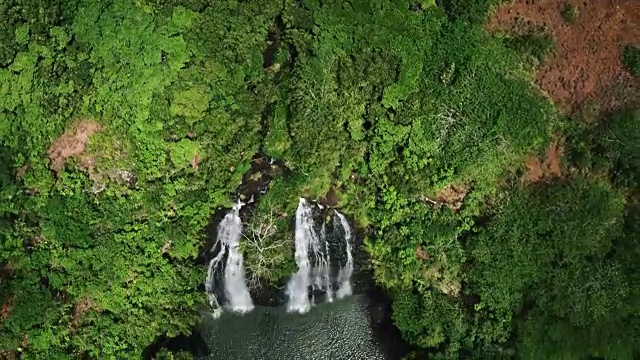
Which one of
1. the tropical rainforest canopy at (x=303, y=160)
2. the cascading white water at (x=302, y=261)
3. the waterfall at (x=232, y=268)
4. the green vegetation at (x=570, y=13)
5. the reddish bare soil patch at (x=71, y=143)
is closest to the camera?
the tropical rainforest canopy at (x=303, y=160)

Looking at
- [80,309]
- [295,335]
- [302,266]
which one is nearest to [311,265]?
[302,266]

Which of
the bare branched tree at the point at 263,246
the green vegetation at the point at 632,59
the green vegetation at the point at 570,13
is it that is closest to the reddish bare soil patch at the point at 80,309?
the bare branched tree at the point at 263,246

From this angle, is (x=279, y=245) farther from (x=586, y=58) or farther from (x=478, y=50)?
(x=586, y=58)

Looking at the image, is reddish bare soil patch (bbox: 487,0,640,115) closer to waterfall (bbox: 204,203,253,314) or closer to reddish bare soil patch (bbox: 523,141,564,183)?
reddish bare soil patch (bbox: 523,141,564,183)

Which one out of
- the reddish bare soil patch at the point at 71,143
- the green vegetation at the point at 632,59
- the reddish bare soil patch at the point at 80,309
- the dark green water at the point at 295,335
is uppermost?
the green vegetation at the point at 632,59

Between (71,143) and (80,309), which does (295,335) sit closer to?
(80,309)

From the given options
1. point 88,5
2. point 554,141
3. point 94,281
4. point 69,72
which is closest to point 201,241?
point 94,281

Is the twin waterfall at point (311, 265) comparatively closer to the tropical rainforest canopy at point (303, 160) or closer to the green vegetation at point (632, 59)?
the tropical rainforest canopy at point (303, 160)
